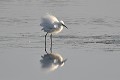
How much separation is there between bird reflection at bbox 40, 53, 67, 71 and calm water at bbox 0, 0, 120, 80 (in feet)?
0.49

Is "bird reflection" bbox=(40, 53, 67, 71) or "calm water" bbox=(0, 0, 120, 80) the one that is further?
"bird reflection" bbox=(40, 53, 67, 71)

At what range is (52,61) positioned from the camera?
1323 centimetres

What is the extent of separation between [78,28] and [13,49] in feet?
13.6

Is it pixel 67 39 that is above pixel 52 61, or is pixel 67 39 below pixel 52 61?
above

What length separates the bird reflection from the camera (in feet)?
40.7

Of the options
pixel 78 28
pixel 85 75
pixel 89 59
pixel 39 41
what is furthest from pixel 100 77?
pixel 78 28

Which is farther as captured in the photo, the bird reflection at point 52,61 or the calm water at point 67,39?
the bird reflection at point 52,61

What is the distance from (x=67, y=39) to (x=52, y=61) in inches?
117

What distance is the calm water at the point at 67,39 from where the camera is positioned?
11.8 meters

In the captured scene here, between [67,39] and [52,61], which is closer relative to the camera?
[52,61]

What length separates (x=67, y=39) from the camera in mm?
16125

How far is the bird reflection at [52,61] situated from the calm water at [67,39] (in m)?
0.15

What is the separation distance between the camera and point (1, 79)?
10953 millimetres

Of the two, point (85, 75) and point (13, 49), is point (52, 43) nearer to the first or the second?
point (13, 49)
